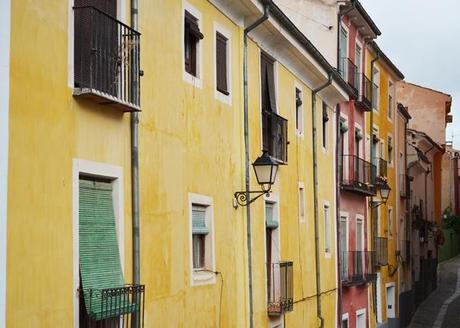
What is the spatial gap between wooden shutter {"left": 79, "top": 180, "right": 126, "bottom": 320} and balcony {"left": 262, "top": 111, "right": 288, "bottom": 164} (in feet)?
25.1

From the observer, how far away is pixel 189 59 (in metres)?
14.2

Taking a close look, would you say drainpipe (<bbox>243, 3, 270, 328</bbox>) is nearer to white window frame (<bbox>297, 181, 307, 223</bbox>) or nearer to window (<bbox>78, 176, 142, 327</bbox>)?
white window frame (<bbox>297, 181, 307, 223</bbox>)

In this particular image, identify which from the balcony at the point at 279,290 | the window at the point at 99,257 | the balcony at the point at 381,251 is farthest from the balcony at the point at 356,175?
the window at the point at 99,257

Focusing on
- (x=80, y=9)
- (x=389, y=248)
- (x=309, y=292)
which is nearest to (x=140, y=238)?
(x=80, y=9)

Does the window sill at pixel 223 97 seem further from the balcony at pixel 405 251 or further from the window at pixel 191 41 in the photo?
the balcony at pixel 405 251

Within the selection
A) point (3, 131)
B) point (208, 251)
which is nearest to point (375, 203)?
point (208, 251)

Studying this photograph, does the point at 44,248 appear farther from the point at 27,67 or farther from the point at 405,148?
the point at 405,148

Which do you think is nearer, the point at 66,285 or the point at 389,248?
the point at 66,285

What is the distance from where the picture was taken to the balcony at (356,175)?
1097 inches

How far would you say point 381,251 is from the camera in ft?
111

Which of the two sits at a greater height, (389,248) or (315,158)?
(315,158)

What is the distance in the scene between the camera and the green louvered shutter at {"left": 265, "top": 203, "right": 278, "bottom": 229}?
18562 mm

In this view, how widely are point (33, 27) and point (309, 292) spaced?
14.3 metres

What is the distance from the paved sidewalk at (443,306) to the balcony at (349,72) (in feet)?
46.6
